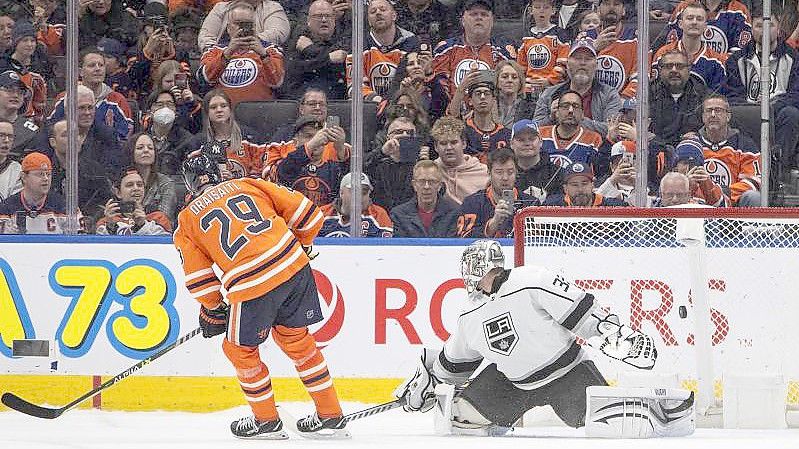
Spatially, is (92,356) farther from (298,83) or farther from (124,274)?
(298,83)

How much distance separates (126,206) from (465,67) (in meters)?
1.62

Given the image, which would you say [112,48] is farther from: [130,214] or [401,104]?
[401,104]

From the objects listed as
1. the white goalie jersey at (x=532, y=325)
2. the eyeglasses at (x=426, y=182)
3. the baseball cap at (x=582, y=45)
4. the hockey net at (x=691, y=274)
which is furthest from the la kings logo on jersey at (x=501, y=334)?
the baseball cap at (x=582, y=45)

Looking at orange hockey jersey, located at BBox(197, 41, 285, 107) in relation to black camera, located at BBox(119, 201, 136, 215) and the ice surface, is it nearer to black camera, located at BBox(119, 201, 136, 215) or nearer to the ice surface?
black camera, located at BBox(119, 201, 136, 215)

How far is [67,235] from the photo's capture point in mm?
5605

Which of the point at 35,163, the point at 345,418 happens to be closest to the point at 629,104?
the point at 345,418

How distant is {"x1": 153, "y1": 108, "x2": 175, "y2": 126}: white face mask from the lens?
5750mm

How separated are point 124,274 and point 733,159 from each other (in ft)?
8.74

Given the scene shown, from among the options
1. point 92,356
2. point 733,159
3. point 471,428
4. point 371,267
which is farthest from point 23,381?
point 733,159

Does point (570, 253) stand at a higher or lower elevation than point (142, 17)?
lower

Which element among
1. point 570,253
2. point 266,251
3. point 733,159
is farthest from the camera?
point 733,159

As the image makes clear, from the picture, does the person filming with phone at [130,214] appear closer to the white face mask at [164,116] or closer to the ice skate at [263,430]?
the white face mask at [164,116]

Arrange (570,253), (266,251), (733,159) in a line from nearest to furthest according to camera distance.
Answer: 1. (266,251)
2. (570,253)
3. (733,159)

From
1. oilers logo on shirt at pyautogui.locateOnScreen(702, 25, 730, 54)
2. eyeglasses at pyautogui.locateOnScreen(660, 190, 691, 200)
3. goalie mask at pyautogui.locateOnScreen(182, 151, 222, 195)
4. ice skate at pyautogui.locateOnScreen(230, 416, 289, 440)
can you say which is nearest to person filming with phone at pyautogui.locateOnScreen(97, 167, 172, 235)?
goalie mask at pyautogui.locateOnScreen(182, 151, 222, 195)
